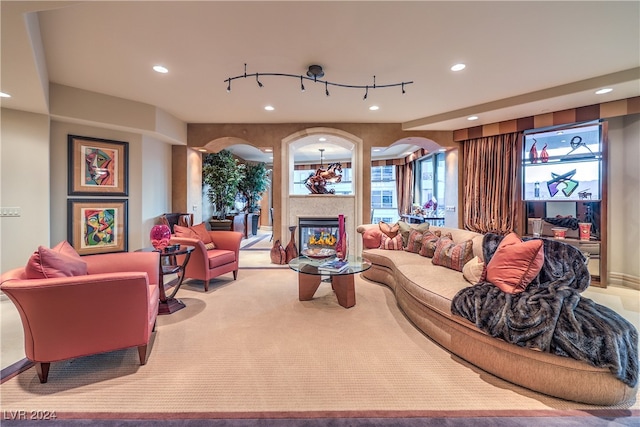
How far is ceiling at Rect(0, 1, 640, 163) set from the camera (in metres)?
2.06

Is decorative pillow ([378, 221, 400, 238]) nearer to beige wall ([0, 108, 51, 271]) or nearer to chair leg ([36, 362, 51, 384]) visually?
chair leg ([36, 362, 51, 384])

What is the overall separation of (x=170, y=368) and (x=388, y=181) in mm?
7718

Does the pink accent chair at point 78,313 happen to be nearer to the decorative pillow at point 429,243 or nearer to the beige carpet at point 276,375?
the beige carpet at point 276,375

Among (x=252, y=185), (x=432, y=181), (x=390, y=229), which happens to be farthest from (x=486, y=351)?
(x=252, y=185)

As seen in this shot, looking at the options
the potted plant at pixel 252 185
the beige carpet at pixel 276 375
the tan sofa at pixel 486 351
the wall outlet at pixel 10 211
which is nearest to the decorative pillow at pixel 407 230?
the tan sofa at pixel 486 351

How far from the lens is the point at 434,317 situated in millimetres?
2340

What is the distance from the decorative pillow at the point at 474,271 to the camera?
2449 mm

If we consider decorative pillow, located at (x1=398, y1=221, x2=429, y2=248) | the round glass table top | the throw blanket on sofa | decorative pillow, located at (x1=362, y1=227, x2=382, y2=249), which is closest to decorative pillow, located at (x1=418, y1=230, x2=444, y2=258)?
decorative pillow, located at (x1=398, y1=221, x2=429, y2=248)

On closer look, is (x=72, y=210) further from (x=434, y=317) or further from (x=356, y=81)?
(x=434, y=317)

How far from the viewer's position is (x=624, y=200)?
3781mm

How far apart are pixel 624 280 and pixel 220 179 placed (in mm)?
7603

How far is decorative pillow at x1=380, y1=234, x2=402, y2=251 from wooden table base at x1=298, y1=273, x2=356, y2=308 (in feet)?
3.95

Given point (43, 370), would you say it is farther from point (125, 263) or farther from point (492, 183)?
point (492, 183)

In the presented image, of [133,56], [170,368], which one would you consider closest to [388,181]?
[133,56]
